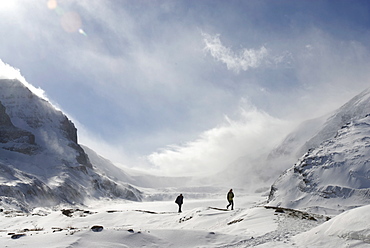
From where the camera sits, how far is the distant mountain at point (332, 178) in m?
A: 43.5

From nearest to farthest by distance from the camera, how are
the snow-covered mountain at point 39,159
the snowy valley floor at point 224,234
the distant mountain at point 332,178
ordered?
the snowy valley floor at point 224,234 < the distant mountain at point 332,178 < the snow-covered mountain at point 39,159

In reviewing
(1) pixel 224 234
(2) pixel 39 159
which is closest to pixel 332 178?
(1) pixel 224 234

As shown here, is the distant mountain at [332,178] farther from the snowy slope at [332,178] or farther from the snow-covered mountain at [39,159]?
the snow-covered mountain at [39,159]

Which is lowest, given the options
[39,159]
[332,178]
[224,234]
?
[224,234]

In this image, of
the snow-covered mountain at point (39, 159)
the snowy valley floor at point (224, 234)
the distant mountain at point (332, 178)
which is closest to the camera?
the snowy valley floor at point (224, 234)

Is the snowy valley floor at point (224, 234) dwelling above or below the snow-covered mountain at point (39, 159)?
below

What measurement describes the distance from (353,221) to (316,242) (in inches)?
75.5

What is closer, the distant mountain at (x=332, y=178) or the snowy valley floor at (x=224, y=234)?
the snowy valley floor at (x=224, y=234)

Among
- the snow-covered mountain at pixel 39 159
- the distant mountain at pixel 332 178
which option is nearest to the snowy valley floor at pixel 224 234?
the distant mountain at pixel 332 178

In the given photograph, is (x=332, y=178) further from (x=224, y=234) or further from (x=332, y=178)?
(x=224, y=234)

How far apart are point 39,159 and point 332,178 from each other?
432ft

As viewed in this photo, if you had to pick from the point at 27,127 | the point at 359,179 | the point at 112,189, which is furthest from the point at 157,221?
the point at 27,127

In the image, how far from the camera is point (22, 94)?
179 metres

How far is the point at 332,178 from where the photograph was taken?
4756 centimetres
